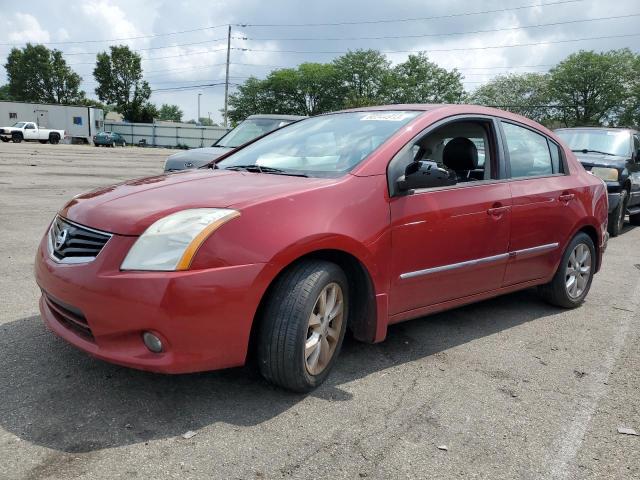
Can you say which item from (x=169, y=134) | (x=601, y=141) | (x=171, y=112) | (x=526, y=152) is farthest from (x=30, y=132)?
(x=171, y=112)

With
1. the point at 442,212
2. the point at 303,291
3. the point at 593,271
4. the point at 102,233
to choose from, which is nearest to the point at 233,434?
the point at 303,291

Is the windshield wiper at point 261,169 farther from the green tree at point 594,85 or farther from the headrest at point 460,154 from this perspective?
the green tree at point 594,85

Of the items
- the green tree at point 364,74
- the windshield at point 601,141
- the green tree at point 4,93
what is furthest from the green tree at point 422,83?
the windshield at point 601,141

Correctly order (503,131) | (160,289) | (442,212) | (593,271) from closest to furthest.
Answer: (160,289) < (442,212) < (503,131) < (593,271)

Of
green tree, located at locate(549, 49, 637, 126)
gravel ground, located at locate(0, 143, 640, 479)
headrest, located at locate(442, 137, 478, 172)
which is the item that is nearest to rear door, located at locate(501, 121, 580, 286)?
headrest, located at locate(442, 137, 478, 172)

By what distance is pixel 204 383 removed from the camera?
2975 mm

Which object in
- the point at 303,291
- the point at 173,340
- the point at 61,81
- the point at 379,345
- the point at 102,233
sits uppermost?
the point at 61,81

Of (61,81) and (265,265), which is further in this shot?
(61,81)

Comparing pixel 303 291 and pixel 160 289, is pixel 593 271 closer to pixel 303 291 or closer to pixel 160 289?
pixel 303 291

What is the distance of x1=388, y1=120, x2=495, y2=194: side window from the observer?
3.23m

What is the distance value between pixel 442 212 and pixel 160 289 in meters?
1.84

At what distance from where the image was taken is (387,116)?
3770 millimetres

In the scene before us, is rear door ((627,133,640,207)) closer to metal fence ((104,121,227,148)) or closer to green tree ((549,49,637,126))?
metal fence ((104,121,227,148))

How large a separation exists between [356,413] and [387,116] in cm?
202
